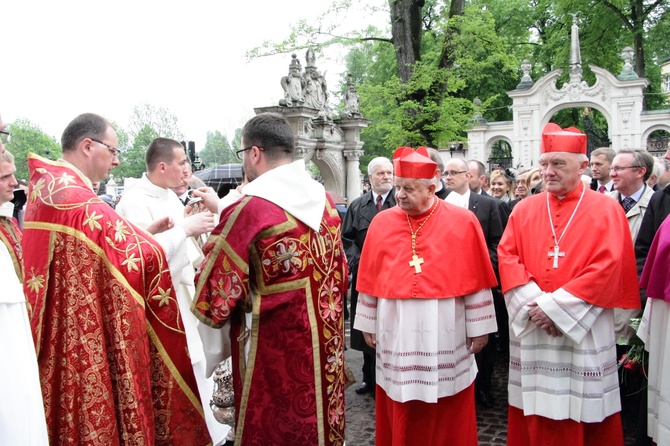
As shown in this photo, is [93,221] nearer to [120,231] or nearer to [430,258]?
[120,231]

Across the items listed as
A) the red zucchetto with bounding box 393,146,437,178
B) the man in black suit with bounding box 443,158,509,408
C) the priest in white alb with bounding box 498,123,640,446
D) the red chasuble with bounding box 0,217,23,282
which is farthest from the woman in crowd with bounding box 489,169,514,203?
the red chasuble with bounding box 0,217,23,282

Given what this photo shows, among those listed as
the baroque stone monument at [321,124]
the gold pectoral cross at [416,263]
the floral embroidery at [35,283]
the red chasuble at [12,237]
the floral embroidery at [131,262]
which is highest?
the baroque stone monument at [321,124]

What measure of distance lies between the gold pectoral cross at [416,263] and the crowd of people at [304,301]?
0.03ft

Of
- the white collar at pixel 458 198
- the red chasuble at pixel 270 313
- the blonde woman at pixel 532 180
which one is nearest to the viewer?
the red chasuble at pixel 270 313

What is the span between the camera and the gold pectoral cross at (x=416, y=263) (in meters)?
4.04

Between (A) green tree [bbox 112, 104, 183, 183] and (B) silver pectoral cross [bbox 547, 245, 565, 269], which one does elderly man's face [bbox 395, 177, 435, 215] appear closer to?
(B) silver pectoral cross [bbox 547, 245, 565, 269]

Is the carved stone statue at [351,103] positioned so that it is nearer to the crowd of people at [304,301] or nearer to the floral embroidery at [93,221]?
the crowd of people at [304,301]

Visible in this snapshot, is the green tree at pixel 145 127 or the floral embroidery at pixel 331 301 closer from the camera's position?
the floral embroidery at pixel 331 301

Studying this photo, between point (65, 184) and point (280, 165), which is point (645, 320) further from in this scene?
point (65, 184)

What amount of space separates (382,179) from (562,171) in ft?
7.53

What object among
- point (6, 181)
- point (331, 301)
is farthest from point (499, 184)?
point (6, 181)

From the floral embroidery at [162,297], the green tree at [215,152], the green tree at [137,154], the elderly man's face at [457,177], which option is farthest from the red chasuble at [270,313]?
the green tree at [215,152]

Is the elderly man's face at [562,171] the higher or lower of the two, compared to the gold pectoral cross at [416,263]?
higher

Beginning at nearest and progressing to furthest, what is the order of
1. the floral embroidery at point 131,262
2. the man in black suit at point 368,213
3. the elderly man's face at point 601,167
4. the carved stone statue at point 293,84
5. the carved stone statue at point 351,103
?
the floral embroidery at point 131,262, the man in black suit at point 368,213, the elderly man's face at point 601,167, the carved stone statue at point 293,84, the carved stone statue at point 351,103
